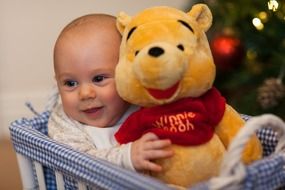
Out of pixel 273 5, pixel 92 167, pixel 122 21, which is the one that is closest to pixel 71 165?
pixel 92 167

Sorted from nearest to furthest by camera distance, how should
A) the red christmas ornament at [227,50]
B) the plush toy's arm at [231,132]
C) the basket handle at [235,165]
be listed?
the basket handle at [235,165] < the plush toy's arm at [231,132] < the red christmas ornament at [227,50]

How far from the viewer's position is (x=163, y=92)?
916mm

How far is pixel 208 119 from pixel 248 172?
0.63ft

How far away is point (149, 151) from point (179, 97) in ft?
0.34

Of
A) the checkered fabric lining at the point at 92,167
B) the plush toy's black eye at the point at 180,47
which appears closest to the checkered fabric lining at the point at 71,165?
the checkered fabric lining at the point at 92,167

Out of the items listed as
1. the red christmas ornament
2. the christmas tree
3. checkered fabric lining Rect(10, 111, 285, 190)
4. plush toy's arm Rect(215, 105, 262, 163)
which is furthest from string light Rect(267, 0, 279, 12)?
plush toy's arm Rect(215, 105, 262, 163)

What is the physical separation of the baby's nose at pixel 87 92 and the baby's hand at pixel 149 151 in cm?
18

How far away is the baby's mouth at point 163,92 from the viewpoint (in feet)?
2.99

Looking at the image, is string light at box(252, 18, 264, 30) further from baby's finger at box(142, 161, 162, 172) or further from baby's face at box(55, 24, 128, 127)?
baby's finger at box(142, 161, 162, 172)

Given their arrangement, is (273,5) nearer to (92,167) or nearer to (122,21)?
(122,21)

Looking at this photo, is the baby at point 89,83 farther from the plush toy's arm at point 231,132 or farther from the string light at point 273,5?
the string light at point 273,5

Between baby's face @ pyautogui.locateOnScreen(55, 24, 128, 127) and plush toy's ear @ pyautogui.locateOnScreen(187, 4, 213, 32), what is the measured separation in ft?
0.56

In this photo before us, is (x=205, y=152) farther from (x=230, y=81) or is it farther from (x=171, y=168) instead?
(x=230, y=81)

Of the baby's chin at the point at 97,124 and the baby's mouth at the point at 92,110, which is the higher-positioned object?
the baby's mouth at the point at 92,110
